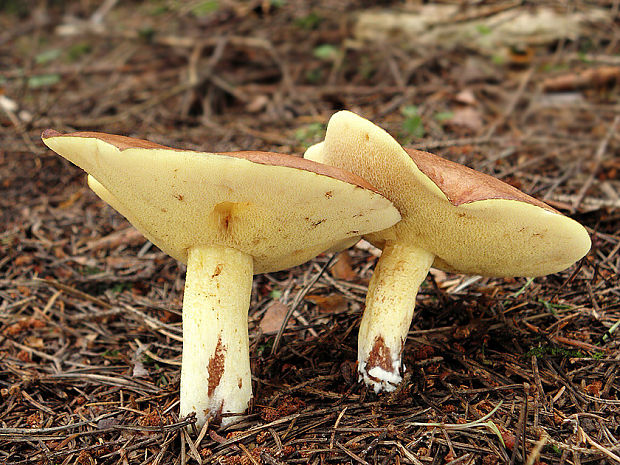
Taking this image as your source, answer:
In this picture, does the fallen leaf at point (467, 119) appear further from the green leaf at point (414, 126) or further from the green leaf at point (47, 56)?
the green leaf at point (47, 56)

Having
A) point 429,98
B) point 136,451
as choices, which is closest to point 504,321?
point 136,451

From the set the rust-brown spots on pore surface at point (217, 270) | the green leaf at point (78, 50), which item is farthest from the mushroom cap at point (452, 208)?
the green leaf at point (78, 50)

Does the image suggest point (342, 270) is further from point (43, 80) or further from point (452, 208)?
point (43, 80)

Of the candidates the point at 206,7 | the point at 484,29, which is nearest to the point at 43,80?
the point at 206,7

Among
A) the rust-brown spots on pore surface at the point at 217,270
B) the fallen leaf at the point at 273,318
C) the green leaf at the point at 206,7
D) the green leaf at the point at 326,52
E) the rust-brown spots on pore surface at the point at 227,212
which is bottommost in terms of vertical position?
the fallen leaf at the point at 273,318

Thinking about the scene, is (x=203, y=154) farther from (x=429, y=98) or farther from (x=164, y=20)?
(x=164, y=20)

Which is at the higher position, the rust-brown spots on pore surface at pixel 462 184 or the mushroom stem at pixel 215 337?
the rust-brown spots on pore surface at pixel 462 184
